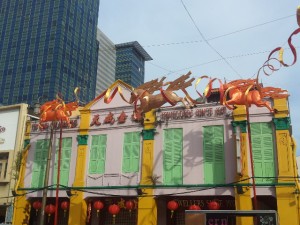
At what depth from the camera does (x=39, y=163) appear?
946 inches

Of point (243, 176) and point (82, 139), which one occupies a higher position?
point (82, 139)

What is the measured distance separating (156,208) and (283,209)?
21.2 ft

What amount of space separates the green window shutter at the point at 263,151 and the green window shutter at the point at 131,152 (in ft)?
20.9

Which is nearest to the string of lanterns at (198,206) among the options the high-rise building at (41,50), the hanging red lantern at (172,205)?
the hanging red lantern at (172,205)

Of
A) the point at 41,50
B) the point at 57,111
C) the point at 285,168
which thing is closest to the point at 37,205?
the point at 57,111

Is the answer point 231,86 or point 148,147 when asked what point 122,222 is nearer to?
point 148,147

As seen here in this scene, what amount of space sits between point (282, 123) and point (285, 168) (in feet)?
7.30

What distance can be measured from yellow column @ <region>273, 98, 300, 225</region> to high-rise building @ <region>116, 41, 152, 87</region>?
380 ft

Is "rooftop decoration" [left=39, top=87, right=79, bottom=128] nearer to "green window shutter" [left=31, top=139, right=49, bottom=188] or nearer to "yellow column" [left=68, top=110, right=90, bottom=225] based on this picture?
"yellow column" [left=68, top=110, right=90, bottom=225]

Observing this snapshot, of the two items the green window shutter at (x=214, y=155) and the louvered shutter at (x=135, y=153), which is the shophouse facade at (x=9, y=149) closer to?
the louvered shutter at (x=135, y=153)

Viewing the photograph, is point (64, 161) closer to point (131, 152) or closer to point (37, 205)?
point (37, 205)

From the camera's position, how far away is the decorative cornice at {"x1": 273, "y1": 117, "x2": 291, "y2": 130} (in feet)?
61.7

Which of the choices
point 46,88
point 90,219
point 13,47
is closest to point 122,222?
point 90,219

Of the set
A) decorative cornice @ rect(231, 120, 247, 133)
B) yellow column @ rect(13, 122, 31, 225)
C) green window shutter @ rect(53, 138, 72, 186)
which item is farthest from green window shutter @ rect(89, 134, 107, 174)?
Result: decorative cornice @ rect(231, 120, 247, 133)
